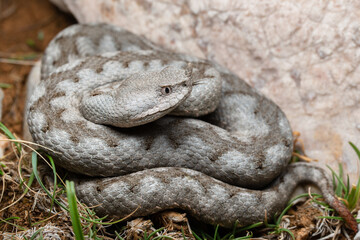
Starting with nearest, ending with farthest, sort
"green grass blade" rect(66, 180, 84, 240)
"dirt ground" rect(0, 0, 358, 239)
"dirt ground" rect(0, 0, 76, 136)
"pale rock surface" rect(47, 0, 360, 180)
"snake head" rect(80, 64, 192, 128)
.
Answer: "green grass blade" rect(66, 180, 84, 240)
"snake head" rect(80, 64, 192, 128)
"dirt ground" rect(0, 0, 358, 239)
"pale rock surface" rect(47, 0, 360, 180)
"dirt ground" rect(0, 0, 76, 136)

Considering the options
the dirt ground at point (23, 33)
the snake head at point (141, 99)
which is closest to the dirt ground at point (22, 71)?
the dirt ground at point (23, 33)

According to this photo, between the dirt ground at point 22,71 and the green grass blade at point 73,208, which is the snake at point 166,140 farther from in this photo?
the green grass blade at point 73,208

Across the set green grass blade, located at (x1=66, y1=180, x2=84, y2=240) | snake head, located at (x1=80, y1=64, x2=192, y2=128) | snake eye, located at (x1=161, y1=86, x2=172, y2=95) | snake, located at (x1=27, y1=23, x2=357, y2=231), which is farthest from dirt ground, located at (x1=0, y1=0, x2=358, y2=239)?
snake eye, located at (x1=161, y1=86, x2=172, y2=95)

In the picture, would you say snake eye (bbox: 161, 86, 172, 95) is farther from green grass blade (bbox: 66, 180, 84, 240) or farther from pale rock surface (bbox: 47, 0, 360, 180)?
pale rock surface (bbox: 47, 0, 360, 180)

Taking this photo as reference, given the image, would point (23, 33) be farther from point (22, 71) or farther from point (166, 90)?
point (166, 90)

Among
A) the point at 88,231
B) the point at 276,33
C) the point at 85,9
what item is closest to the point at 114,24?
the point at 85,9
